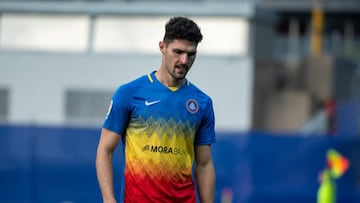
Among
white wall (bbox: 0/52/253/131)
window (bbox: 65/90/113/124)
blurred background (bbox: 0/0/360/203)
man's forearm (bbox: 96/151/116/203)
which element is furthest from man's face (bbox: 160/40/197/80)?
window (bbox: 65/90/113/124)

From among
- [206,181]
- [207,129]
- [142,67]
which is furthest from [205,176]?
[142,67]

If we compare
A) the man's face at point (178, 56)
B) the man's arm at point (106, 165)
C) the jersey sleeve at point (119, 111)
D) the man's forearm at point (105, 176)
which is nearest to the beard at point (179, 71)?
the man's face at point (178, 56)

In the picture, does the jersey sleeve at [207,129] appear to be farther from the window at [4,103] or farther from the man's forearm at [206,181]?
the window at [4,103]

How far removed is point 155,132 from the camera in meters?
6.86

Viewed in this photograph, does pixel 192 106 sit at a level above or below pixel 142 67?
below

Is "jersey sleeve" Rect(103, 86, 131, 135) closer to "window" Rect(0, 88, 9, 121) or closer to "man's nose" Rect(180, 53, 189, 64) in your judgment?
"man's nose" Rect(180, 53, 189, 64)

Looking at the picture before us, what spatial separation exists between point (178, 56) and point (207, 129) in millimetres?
590

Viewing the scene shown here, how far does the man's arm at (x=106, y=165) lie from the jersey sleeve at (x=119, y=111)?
5cm

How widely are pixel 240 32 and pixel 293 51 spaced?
11458 mm

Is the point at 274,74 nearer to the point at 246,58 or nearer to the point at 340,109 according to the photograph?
the point at 246,58

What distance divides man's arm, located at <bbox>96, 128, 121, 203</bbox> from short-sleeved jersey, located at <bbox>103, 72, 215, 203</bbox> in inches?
2.2

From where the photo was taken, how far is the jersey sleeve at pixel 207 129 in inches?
276

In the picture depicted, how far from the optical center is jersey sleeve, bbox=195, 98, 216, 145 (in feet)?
23.0

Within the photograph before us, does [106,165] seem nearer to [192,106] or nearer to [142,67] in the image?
[192,106]
